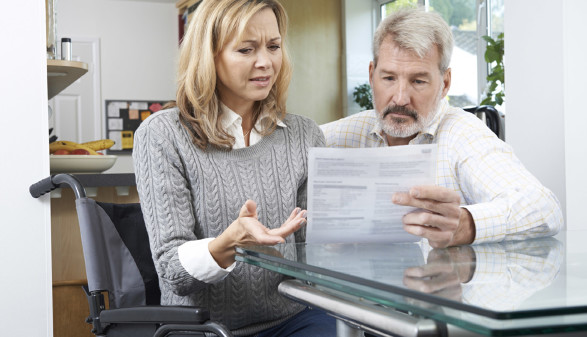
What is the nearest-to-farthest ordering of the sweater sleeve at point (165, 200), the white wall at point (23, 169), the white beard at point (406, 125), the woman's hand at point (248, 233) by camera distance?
the woman's hand at point (248, 233) < the sweater sleeve at point (165, 200) < the white beard at point (406, 125) < the white wall at point (23, 169)

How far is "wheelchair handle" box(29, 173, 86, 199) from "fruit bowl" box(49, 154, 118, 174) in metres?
0.36

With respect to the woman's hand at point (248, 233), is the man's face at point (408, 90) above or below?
above

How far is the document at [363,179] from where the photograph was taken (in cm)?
106

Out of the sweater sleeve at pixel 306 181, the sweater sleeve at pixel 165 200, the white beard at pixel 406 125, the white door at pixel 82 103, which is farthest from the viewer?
the white door at pixel 82 103

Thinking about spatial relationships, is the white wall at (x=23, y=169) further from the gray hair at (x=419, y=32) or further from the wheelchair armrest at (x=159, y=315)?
the gray hair at (x=419, y=32)

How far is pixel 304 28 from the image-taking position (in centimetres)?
617

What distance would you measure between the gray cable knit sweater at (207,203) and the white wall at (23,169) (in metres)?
0.59

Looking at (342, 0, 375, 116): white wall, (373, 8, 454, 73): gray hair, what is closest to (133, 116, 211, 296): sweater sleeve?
(373, 8, 454, 73): gray hair

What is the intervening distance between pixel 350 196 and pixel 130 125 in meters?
6.55

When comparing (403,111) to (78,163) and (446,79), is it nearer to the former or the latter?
(446,79)

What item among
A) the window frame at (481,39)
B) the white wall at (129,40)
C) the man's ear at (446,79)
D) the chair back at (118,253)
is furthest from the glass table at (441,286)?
the white wall at (129,40)

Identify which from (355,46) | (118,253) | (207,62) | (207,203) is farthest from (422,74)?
(355,46)

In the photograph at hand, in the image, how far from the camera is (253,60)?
1539 millimetres

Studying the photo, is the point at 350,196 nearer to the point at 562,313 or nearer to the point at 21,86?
the point at 562,313
